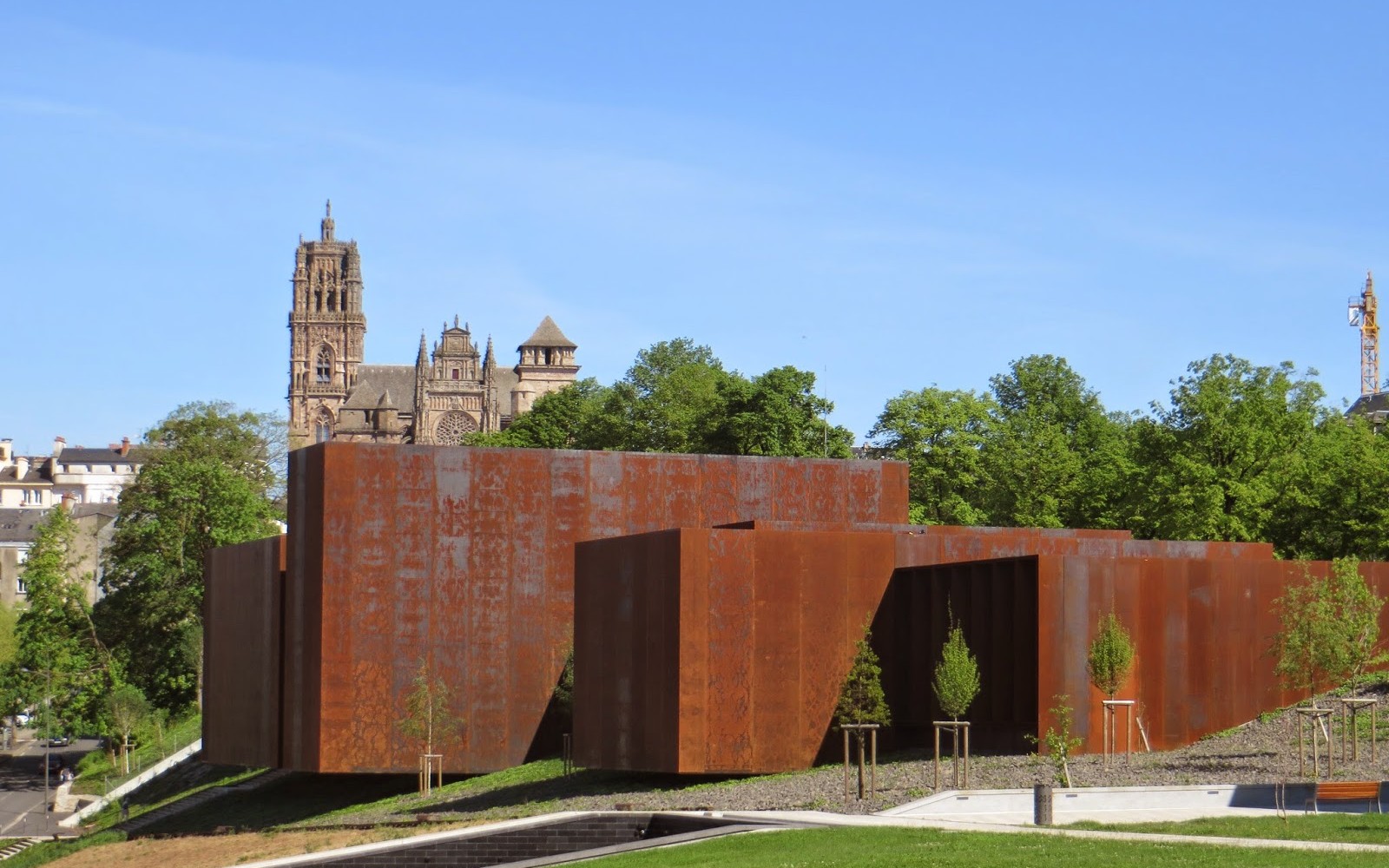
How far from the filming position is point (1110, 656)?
32906 mm

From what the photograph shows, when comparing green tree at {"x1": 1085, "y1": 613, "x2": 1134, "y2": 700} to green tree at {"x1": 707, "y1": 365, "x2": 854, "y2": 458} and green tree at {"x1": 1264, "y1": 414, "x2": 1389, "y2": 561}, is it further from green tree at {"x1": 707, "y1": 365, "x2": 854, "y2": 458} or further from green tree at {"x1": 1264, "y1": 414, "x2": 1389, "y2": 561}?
green tree at {"x1": 707, "y1": 365, "x2": 854, "y2": 458}

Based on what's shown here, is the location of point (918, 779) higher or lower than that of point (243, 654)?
lower

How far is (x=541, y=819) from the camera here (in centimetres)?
2995

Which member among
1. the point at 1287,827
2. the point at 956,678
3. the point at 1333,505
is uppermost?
the point at 1333,505

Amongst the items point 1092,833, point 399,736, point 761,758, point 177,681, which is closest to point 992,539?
point 761,758

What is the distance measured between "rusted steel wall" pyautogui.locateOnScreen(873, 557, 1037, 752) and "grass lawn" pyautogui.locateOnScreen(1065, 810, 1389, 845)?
955 centimetres

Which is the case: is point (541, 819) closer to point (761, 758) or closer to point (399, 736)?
point (761, 758)

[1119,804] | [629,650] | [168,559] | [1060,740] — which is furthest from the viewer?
[168,559]

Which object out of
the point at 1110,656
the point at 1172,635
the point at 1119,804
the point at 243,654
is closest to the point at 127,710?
the point at 243,654

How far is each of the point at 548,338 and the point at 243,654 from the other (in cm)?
11824

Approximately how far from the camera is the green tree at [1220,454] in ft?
199

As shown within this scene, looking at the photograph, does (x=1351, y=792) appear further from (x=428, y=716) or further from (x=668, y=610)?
(x=428, y=716)

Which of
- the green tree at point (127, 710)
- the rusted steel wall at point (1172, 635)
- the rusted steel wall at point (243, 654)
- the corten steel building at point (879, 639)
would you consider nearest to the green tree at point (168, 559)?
the green tree at point (127, 710)

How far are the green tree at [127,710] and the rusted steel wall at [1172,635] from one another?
153ft
